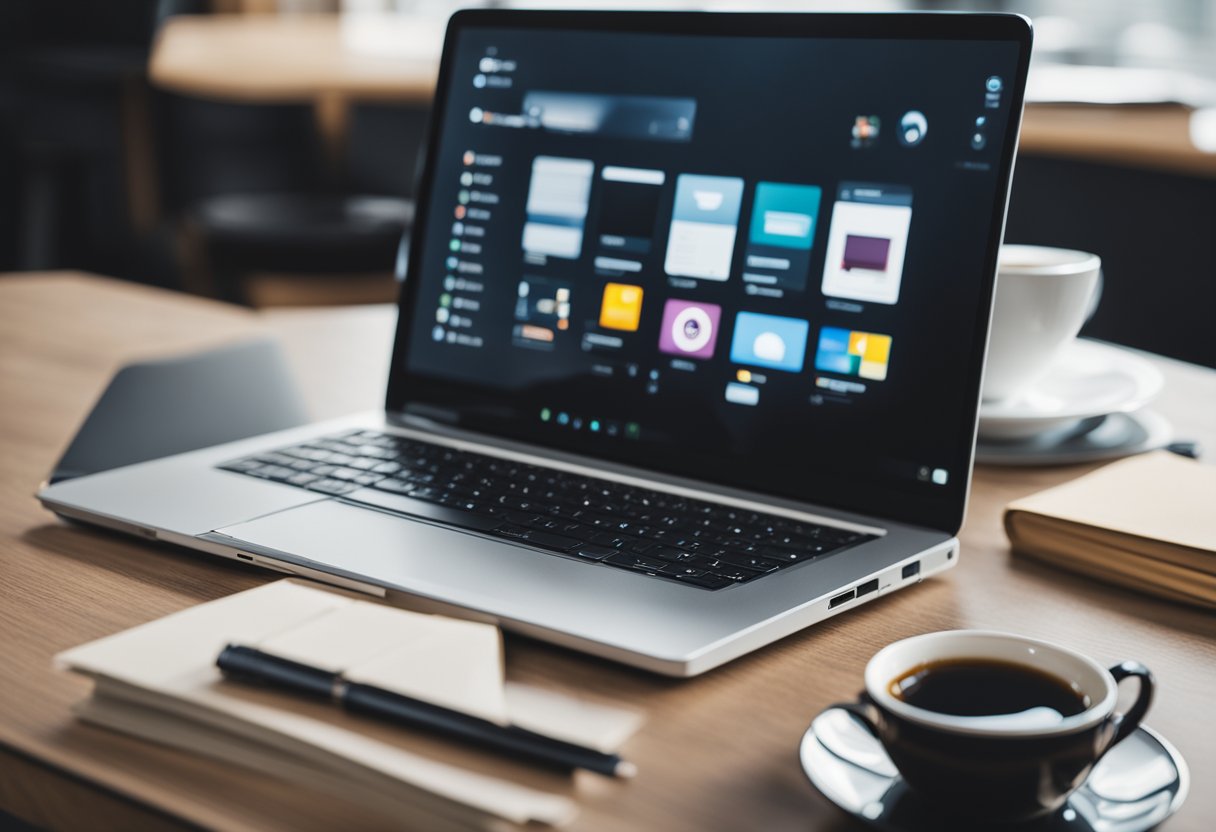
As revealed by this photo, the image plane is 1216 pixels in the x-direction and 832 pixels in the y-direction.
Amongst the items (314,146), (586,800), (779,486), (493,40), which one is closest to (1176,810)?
(586,800)

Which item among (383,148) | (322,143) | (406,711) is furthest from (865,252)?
(383,148)

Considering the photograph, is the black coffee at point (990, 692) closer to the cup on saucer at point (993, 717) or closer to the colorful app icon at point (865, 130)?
the cup on saucer at point (993, 717)

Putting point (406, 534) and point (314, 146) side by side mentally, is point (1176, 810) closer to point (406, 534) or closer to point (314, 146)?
point (406, 534)

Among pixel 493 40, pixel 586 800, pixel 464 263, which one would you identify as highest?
pixel 493 40

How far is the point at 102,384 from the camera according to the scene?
114cm

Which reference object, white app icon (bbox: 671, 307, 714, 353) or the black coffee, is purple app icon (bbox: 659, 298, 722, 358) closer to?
white app icon (bbox: 671, 307, 714, 353)

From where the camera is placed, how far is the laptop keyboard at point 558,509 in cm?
69

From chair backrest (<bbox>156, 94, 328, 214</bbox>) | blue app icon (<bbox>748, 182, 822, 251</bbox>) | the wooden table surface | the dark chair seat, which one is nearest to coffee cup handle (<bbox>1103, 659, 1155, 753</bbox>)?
blue app icon (<bbox>748, 182, 822, 251</bbox>)

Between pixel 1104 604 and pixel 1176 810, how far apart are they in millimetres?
232

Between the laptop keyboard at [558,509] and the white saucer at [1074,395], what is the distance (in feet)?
0.81

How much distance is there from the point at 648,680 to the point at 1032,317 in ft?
1.50

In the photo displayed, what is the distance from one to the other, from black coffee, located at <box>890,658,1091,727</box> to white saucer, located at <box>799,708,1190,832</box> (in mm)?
31

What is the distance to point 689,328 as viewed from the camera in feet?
2.85

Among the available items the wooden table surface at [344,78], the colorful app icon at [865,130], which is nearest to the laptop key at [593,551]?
the colorful app icon at [865,130]
